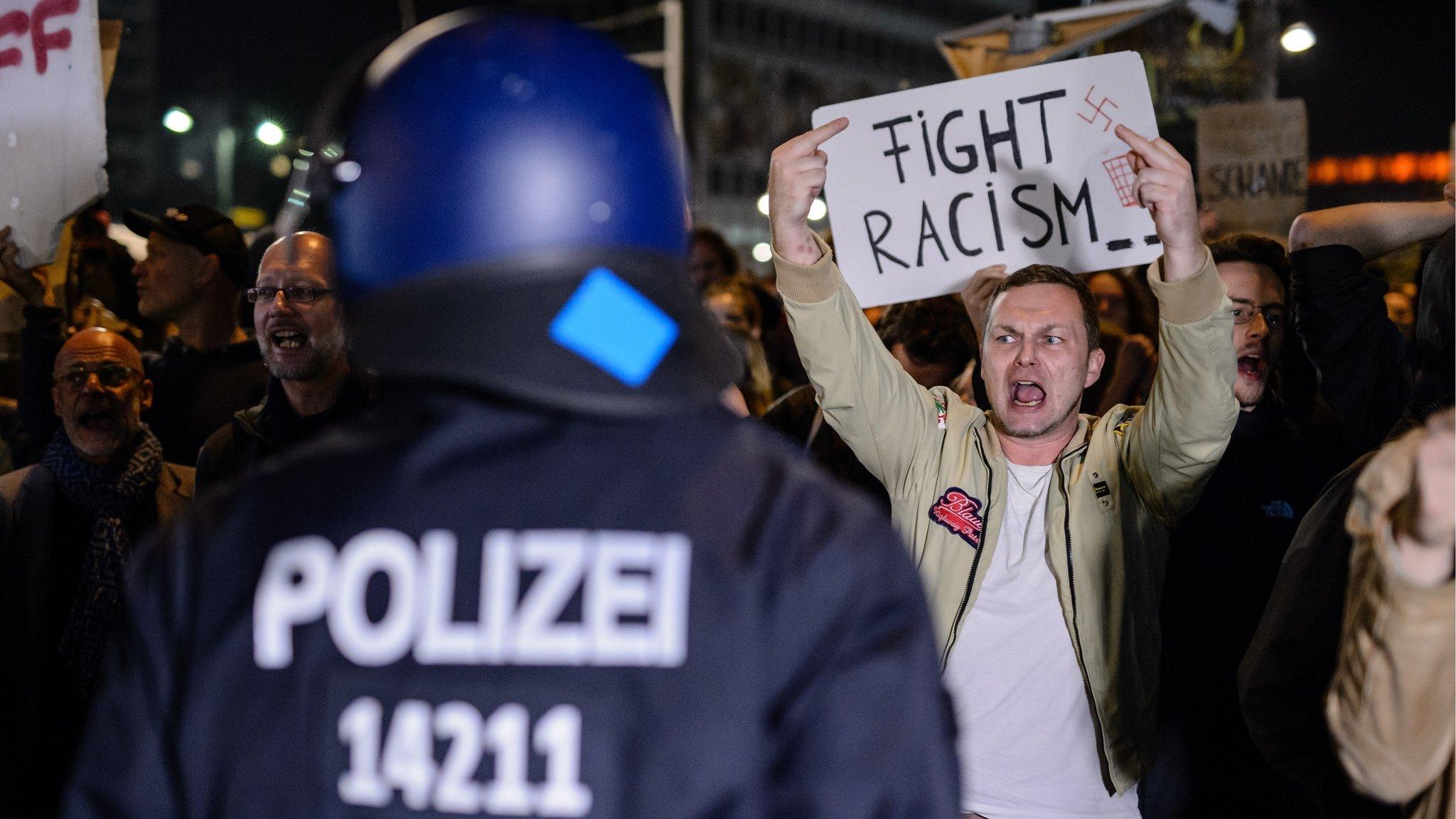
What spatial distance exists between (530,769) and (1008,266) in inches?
119

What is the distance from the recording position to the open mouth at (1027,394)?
3102 mm

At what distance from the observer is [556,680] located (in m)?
1.16

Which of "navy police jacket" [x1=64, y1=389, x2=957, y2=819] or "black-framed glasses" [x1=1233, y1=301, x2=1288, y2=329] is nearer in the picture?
"navy police jacket" [x1=64, y1=389, x2=957, y2=819]

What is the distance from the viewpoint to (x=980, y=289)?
392cm

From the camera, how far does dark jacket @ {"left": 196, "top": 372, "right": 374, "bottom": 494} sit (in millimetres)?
3707

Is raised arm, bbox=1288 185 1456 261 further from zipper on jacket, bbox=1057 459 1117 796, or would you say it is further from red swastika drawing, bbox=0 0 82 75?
red swastika drawing, bbox=0 0 82 75

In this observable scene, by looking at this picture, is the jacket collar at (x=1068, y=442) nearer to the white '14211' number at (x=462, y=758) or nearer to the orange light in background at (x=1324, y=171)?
the white '14211' number at (x=462, y=758)

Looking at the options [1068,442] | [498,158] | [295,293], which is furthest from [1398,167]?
[498,158]

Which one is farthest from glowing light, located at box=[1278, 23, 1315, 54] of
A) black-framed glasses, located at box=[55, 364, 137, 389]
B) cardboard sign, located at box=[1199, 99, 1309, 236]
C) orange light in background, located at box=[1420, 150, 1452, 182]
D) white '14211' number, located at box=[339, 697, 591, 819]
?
white '14211' number, located at box=[339, 697, 591, 819]

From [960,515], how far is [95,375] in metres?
3.02

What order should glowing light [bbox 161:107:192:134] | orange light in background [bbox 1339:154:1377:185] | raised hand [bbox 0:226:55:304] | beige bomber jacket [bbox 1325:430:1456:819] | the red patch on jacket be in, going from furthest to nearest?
A: orange light in background [bbox 1339:154:1377:185] → glowing light [bbox 161:107:192:134] → raised hand [bbox 0:226:55:304] → the red patch on jacket → beige bomber jacket [bbox 1325:430:1456:819]

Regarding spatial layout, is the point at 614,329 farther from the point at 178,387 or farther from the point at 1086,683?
the point at 178,387

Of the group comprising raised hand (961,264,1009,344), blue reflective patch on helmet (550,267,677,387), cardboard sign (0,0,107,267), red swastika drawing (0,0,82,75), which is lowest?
blue reflective patch on helmet (550,267,677,387)

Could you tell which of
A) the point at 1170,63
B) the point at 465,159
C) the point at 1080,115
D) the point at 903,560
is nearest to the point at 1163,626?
the point at 1080,115
